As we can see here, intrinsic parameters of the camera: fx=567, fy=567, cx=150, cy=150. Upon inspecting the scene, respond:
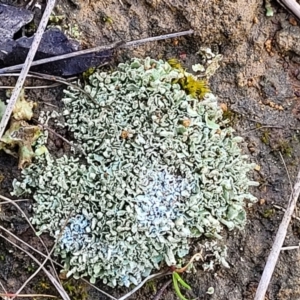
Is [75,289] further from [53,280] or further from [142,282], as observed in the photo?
[142,282]

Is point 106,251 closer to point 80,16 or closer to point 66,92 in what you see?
point 66,92

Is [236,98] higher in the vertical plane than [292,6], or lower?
lower

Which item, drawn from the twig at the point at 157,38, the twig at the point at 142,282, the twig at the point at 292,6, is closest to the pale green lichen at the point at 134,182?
the twig at the point at 142,282

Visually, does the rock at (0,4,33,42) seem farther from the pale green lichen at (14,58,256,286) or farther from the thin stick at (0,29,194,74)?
the pale green lichen at (14,58,256,286)

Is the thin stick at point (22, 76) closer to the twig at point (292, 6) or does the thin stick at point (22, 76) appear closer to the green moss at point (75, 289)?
the green moss at point (75, 289)

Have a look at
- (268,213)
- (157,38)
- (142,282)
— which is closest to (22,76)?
(157,38)

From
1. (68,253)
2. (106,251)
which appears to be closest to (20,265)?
(68,253)
